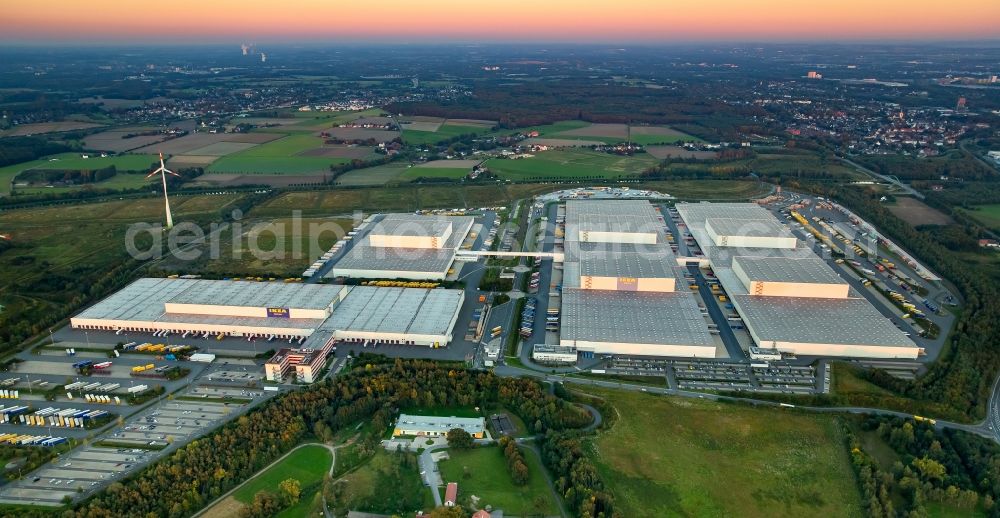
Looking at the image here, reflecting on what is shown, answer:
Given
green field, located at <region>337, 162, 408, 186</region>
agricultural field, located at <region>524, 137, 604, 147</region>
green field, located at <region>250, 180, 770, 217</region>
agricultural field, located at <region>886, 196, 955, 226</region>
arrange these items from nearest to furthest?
1. agricultural field, located at <region>886, 196, 955, 226</region>
2. green field, located at <region>250, 180, 770, 217</region>
3. green field, located at <region>337, 162, 408, 186</region>
4. agricultural field, located at <region>524, 137, 604, 147</region>

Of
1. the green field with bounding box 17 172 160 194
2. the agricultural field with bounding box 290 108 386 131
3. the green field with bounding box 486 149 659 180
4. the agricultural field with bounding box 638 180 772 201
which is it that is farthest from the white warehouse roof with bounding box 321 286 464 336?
the agricultural field with bounding box 290 108 386 131

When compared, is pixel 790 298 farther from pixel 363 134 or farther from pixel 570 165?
pixel 363 134

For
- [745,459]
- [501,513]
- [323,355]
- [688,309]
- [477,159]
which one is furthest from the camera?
[477,159]

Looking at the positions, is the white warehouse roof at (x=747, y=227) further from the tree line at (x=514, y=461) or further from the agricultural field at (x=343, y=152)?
the agricultural field at (x=343, y=152)

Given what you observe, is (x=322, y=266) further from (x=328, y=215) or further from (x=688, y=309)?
(x=688, y=309)

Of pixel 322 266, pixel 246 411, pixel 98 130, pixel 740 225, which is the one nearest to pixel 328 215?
pixel 322 266

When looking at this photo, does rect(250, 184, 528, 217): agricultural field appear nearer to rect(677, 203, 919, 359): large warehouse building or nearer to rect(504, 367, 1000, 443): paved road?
rect(677, 203, 919, 359): large warehouse building
